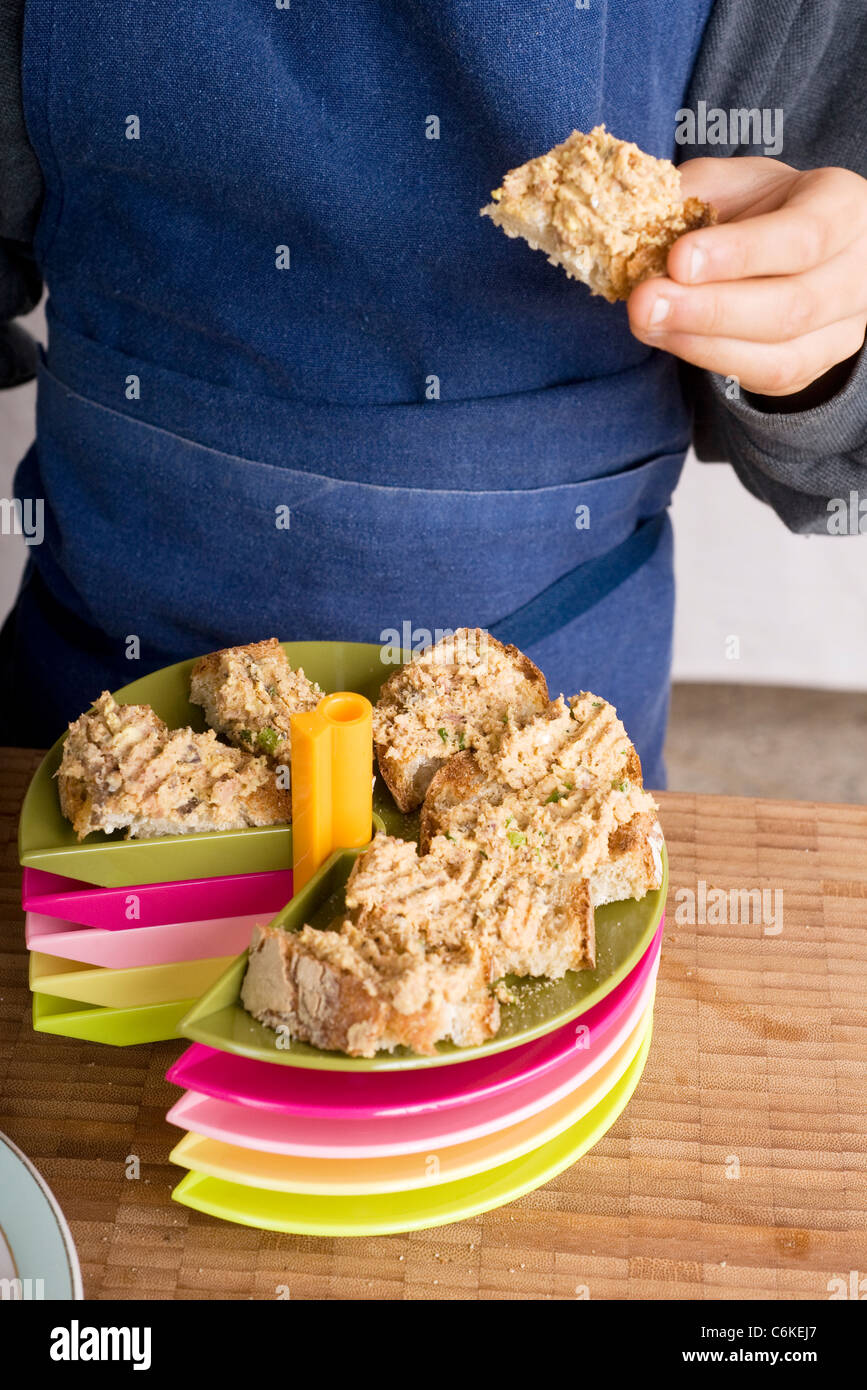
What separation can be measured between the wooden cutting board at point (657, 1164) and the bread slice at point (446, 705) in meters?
0.21

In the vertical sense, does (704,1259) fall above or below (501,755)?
below

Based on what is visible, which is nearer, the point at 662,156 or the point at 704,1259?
the point at 704,1259

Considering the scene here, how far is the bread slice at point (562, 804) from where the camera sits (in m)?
0.72

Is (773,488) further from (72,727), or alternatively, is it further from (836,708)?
(836,708)

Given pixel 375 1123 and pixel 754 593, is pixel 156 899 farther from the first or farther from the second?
pixel 754 593

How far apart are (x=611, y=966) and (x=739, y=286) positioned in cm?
43

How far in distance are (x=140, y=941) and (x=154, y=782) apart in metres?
0.10

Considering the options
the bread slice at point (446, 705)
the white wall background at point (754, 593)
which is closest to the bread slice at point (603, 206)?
the bread slice at point (446, 705)

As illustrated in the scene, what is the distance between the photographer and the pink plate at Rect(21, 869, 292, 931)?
73cm

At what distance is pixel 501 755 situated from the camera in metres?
0.79

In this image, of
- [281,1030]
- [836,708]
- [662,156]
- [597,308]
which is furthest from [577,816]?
[836,708]

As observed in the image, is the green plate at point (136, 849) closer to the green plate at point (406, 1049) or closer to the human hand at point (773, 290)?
the green plate at point (406, 1049)

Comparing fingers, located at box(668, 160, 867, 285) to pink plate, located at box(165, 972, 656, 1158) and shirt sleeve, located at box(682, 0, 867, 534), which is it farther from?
pink plate, located at box(165, 972, 656, 1158)
